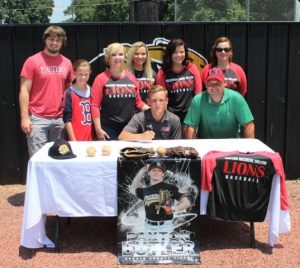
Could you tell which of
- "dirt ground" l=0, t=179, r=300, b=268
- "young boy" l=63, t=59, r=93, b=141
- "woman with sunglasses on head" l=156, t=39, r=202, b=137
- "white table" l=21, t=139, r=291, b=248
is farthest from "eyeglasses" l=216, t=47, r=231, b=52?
"dirt ground" l=0, t=179, r=300, b=268

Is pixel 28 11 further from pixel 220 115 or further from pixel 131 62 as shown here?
pixel 220 115

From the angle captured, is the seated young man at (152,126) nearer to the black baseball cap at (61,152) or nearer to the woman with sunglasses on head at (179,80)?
the woman with sunglasses on head at (179,80)

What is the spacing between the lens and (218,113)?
4465mm

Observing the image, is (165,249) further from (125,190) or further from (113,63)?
(113,63)

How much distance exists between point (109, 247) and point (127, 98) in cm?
152

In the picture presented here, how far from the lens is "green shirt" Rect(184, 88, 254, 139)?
441 cm

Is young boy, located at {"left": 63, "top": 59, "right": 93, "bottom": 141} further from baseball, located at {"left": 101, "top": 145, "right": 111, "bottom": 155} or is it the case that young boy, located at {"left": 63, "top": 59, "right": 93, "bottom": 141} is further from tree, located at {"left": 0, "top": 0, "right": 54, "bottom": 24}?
tree, located at {"left": 0, "top": 0, "right": 54, "bottom": 24}

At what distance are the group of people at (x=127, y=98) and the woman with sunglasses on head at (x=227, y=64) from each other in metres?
0.01

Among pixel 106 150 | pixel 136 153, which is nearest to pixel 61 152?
pixel 106 150

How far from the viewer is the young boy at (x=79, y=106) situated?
4.65 meters

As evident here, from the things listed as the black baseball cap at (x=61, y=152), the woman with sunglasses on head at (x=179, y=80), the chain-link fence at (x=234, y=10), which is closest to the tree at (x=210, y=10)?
the chain-link fence at (x=234, y=10)

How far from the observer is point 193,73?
5.06 metres

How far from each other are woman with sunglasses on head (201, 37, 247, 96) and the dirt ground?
4.95 ft

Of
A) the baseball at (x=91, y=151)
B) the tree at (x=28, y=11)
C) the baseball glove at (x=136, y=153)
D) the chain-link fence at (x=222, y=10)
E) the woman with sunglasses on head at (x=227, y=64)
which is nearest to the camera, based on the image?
the baseball glove at (x=136, y=153)
